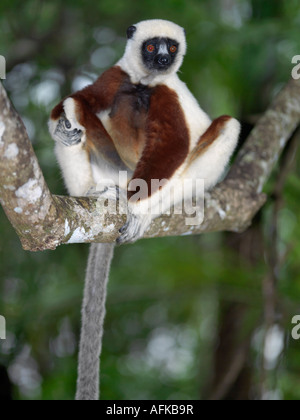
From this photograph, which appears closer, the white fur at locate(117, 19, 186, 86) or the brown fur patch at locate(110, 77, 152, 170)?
the brown fur patch at locate(110, 77, 152, 170)

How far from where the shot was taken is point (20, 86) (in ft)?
18.7

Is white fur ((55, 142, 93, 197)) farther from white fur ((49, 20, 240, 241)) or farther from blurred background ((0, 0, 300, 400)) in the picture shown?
blurred background ((0, 0, 300, 400))

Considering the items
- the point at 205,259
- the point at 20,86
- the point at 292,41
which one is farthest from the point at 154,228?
the point at 20,86

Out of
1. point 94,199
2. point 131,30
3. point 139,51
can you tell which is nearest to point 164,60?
point 139,51

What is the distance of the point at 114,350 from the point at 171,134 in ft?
11.9

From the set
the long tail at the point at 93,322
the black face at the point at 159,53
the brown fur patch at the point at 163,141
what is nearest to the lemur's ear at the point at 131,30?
the black face at the point at 159,53

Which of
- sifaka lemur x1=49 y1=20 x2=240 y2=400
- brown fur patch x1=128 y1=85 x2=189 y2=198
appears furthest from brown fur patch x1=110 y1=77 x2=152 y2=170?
brown fur patch x1=128 y1=85 x2=189 y2=198

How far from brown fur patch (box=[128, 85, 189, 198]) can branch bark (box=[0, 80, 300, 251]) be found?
384 millimetres

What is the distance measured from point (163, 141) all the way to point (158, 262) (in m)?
1.66

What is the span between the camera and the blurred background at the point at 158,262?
4.57m

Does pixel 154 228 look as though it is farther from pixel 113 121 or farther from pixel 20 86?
pixel 20 86

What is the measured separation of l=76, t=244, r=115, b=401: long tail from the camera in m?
3.40

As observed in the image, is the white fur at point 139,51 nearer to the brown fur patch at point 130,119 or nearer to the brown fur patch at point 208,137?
the brown fur patch at point 130,119

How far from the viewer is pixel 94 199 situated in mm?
3074
